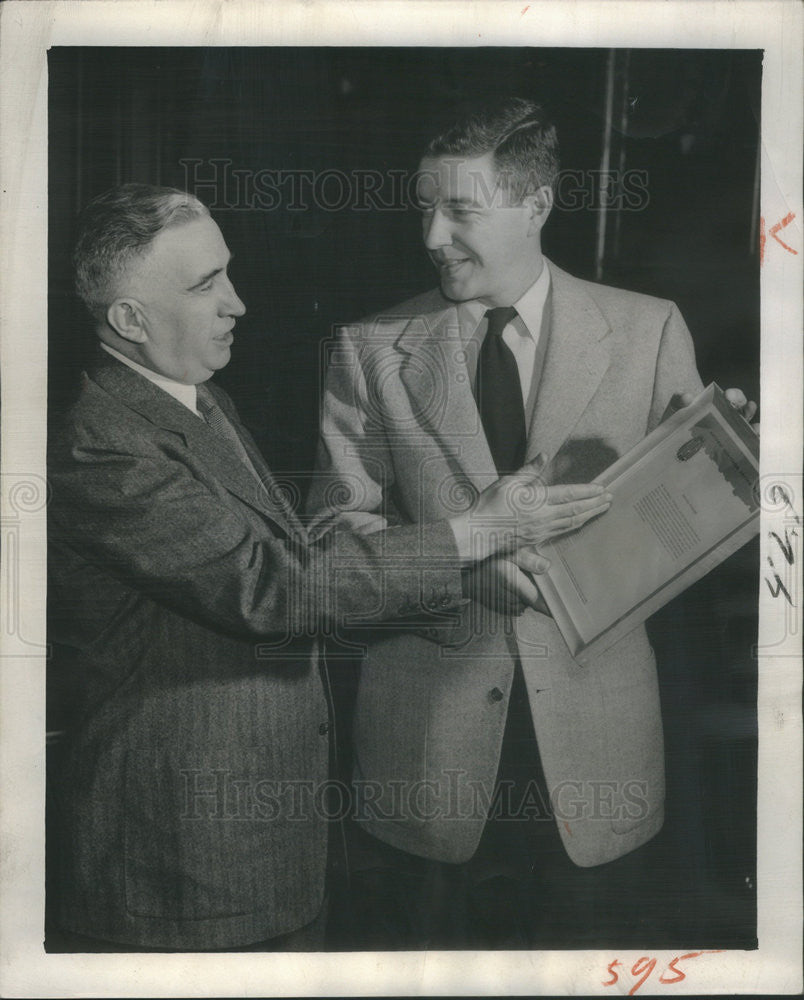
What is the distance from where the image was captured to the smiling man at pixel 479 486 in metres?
2.27

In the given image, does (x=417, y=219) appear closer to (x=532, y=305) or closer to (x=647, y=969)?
(x=532, y=305)

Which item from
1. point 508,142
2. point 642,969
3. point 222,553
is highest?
point 508,142

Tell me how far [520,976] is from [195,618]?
1067 mm

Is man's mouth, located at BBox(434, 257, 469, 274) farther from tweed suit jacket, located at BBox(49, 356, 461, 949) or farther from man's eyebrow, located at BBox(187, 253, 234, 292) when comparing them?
tweed suit jacket, located at BBox(49, 356, 461, 949)

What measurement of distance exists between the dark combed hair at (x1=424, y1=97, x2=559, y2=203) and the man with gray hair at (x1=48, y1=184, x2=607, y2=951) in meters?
0.56

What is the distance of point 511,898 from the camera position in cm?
232

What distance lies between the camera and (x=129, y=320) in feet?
7.40

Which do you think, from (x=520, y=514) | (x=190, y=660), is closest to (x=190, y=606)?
(x=190, y=660)

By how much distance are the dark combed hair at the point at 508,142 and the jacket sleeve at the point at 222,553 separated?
0.77 meters

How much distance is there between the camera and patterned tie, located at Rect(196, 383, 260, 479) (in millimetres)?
2260

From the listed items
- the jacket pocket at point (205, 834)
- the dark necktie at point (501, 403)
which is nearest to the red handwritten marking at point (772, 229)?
the dark necktie at point (501, 403)

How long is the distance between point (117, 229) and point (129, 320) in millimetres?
200

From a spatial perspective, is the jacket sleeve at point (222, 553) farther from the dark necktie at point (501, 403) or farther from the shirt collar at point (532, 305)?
the shirt collar at point (532, 305)

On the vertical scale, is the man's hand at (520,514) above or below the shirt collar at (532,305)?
below
